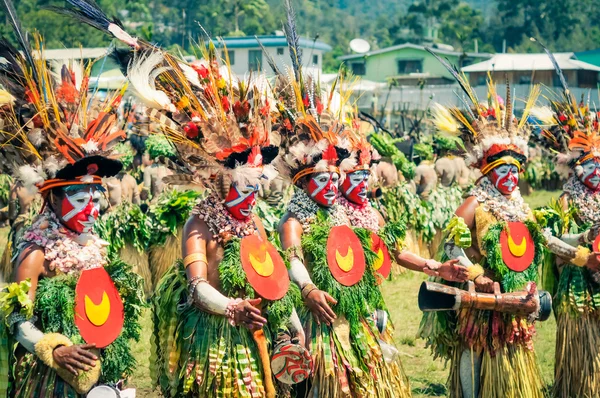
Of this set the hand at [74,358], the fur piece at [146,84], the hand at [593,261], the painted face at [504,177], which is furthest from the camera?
the hand at [593,261]

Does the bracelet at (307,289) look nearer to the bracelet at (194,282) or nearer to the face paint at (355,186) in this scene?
the bracelet at (194,282)

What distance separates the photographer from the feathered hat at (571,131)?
705 cm

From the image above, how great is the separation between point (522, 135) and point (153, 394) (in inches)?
137

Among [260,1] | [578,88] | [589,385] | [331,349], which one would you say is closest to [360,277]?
[331,349]

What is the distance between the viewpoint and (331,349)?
555 centimetres

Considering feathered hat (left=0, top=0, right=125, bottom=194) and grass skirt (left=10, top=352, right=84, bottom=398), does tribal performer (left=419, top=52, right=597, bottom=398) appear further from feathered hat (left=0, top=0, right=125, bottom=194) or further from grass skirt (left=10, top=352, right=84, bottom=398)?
grass skirt (left=10, top=352, right=84, bottom=398)

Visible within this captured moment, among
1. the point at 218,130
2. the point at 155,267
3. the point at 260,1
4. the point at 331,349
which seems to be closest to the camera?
the point at 218,130

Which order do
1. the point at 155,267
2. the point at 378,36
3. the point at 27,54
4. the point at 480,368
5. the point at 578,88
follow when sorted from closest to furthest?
the point at 27,54 < the point at 480,368 < the point at 155,267 < the point at 578,88 < the point at 378,36

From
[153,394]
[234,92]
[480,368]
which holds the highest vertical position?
[234,92]

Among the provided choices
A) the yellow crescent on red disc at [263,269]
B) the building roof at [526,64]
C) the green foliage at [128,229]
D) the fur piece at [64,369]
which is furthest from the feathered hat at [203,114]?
the building roof at [526,64]

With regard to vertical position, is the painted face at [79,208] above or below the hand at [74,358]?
above

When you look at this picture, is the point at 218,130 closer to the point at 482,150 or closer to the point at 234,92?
the point at 234,92

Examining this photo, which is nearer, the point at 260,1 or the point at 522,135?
the point at 522,135

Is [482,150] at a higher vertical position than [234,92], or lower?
lower
